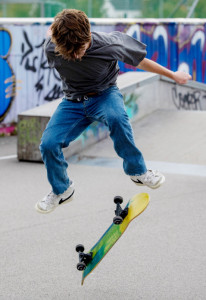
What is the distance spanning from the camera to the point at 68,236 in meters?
7.27

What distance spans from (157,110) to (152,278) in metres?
8.81

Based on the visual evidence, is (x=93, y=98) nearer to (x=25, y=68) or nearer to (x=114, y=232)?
(x=114, y=232)

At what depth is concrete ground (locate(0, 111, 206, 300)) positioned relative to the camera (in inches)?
227

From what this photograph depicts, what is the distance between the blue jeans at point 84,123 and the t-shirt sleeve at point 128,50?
1.04 feet

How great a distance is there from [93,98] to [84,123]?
0.29m

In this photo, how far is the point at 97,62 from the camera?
534 cm

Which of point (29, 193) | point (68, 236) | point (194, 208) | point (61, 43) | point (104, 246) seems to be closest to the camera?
point (61, 43)

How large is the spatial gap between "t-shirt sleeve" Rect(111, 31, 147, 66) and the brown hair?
392 mm

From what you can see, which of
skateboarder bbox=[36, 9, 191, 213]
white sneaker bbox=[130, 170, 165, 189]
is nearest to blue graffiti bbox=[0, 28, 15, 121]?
skateboarder bbox=[36, 9, 191, 213]

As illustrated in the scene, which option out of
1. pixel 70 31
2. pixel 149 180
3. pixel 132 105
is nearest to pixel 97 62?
pixel 70 31

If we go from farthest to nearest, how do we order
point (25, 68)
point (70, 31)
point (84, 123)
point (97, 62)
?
point (25, 68) < point (84, 123) < point (97, 62) < point (70, 31)

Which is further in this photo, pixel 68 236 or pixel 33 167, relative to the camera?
pixel 33 167

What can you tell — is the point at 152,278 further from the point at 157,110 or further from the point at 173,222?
the point at 157,110

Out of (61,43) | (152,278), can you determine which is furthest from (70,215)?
(61,43)
